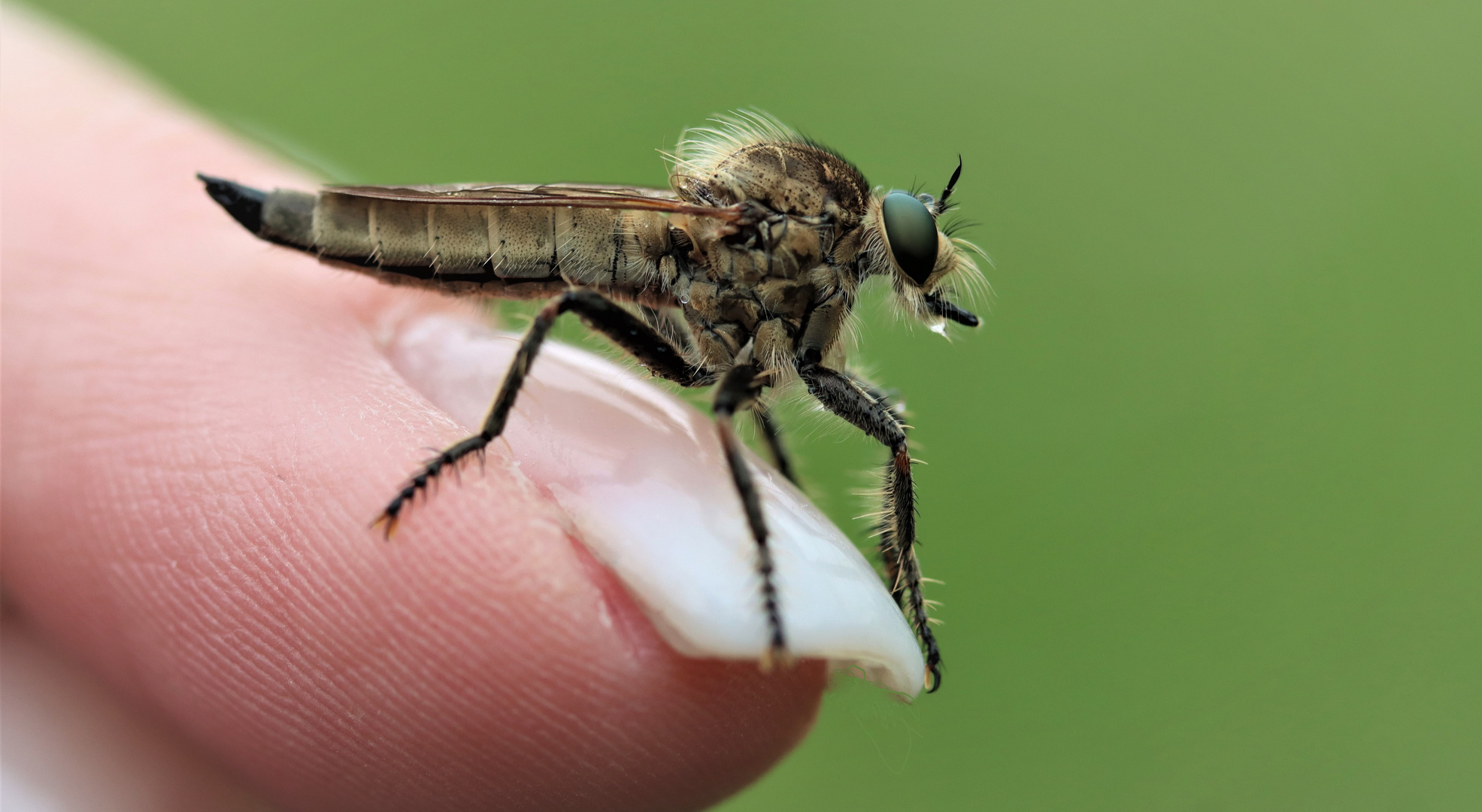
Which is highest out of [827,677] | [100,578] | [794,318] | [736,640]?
[794,318]

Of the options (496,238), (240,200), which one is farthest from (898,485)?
(240,200)

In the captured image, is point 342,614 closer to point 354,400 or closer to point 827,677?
point 354,400

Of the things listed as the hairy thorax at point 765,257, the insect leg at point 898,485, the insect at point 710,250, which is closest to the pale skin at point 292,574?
the insect at point 710,250

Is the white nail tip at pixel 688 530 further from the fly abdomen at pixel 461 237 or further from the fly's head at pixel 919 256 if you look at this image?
the fly's head at pixel 919 256

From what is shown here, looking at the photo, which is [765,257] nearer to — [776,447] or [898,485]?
[898,485]

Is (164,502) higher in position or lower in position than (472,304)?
lower

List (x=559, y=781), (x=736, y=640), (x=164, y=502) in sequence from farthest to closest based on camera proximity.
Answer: (x=164, y=502), (x=559, y=781), (x=736, y=640)

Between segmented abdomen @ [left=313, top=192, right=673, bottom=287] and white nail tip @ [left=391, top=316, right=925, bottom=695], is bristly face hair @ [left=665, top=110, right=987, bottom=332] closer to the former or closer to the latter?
segmented abdomen @ [left=313, top=192, right=673, bottom=287]

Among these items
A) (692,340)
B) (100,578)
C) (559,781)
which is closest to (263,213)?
(100,578)
